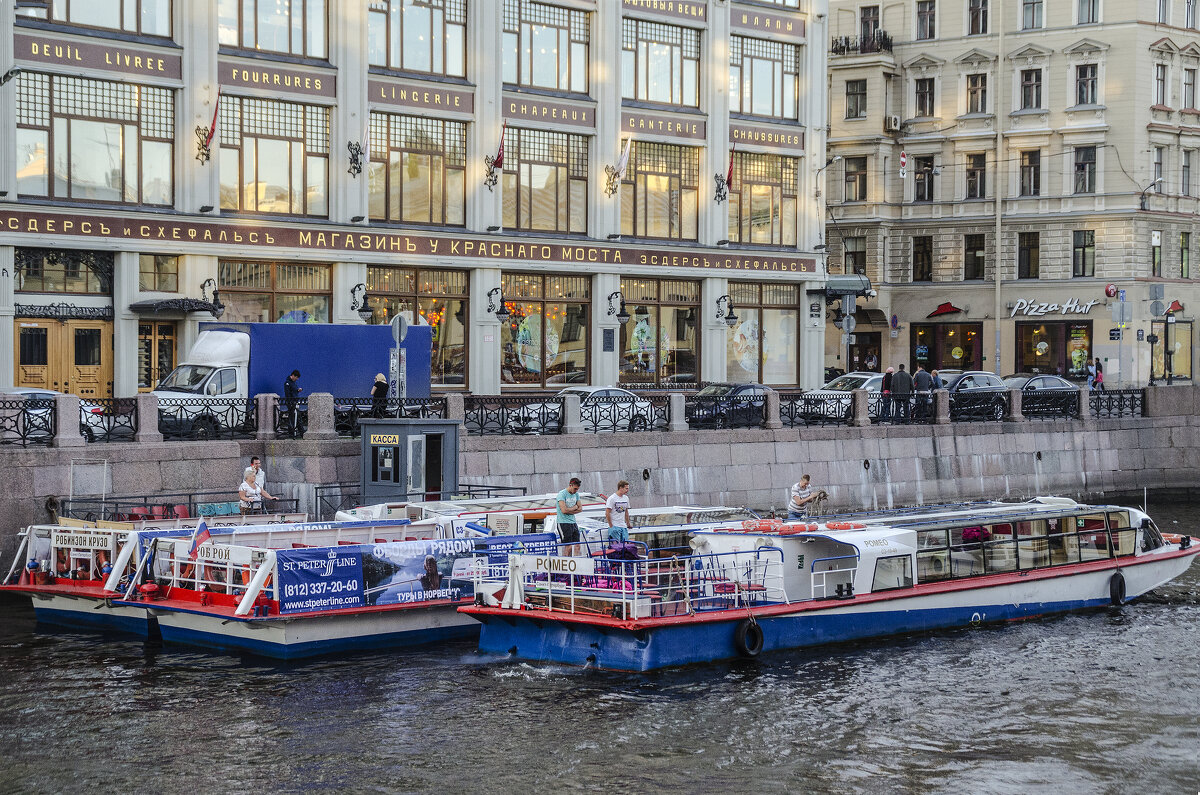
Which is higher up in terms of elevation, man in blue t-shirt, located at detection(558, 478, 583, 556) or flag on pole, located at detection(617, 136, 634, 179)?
flag on pole, located at detection(617, 136, 634, 179)

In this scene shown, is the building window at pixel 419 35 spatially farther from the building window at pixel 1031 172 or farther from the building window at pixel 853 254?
the building window at pixel 1031 172

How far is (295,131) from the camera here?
39.4 metres

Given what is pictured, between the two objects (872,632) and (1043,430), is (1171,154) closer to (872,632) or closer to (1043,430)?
(1043,430)

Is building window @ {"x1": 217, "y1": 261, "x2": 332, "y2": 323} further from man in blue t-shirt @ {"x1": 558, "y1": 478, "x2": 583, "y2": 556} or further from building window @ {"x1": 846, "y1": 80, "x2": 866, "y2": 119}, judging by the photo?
building window @ {"x1": 846, "y1": 80, "x2": 866, "y2": 119}

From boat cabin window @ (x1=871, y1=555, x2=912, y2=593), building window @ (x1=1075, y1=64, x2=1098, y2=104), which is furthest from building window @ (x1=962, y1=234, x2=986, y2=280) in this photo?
boat cabin window @ (x1=871, y1=555, x2=912, y2=593)

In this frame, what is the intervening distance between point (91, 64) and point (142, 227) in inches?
162

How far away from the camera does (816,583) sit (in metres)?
22.6

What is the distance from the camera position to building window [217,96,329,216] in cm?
3838

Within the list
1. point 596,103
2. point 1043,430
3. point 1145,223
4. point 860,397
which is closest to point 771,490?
point 860,397

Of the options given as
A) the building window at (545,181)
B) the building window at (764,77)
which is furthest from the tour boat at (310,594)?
the building window at (764,77)

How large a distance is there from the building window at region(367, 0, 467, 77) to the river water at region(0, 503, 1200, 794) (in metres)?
22.9

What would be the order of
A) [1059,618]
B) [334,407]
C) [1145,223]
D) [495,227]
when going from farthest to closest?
[1145,223] → [495,227] → [334,407] → [1059,618]

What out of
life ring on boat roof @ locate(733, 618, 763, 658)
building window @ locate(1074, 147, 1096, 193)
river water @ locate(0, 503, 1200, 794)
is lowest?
river water @ locate(0, 503, 1200, 794)

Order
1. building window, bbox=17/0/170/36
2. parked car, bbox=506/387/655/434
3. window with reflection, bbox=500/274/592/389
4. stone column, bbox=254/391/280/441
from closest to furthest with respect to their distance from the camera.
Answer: stone column, bbox=254/391/280/441
parked car, bbox=506/387/655/434
building window, bbox=17/0/170/36
window with reflection, bbox=500/274/592/389
